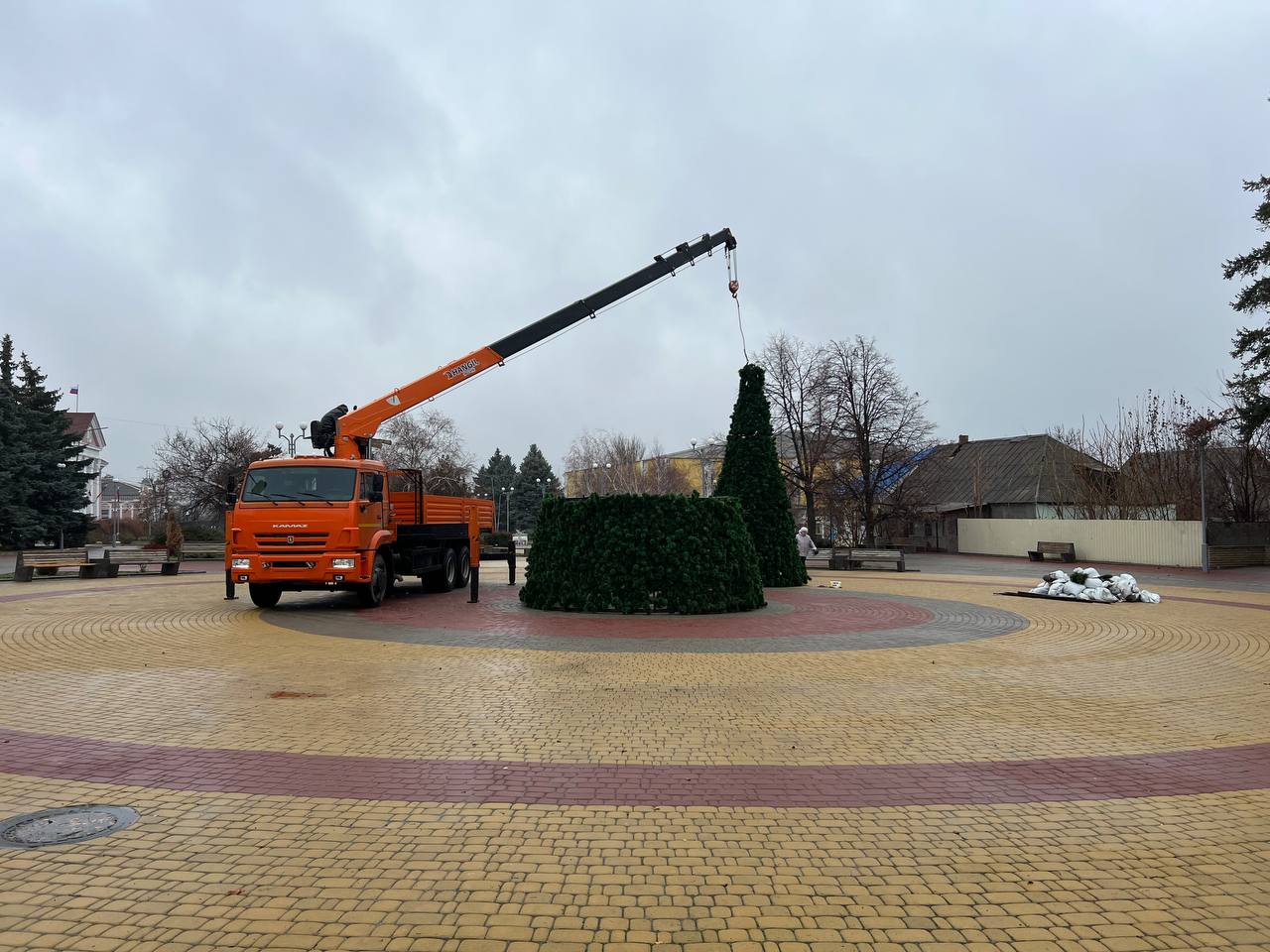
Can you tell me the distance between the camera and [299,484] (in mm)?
14141

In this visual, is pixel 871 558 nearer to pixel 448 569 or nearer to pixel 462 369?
pixel 448 569

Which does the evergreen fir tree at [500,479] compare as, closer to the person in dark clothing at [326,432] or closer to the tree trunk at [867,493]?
the tree trunk at [867,493]

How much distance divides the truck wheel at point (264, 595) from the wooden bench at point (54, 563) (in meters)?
11.5

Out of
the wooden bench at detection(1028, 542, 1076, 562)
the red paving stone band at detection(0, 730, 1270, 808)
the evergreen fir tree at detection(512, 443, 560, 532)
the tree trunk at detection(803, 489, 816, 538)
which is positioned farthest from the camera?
the evergreen fir tree at detection(512, 443, 560, 532)

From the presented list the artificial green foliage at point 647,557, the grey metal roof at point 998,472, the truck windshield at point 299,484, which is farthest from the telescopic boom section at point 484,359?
the grey metal roof at point 998,472

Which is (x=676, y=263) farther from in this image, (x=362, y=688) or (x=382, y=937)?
(x=382, y=937)

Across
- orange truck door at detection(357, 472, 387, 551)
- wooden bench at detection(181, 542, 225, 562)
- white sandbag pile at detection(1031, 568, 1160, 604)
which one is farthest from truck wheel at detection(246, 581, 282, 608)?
wooden bench at detection(181, 542, 225, 562)

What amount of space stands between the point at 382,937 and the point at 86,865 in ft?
5.92

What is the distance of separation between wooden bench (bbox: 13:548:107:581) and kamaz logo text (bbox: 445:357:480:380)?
1376 cm

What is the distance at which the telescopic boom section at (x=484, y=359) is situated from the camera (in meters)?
16.9

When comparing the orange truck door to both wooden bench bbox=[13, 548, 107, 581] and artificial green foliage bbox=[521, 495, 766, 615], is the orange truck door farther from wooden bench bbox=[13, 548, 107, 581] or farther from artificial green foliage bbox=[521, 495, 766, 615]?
wooden bench bbox=[13, 548, 107, 581]

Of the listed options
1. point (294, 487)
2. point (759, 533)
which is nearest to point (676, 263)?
point (759, 533)

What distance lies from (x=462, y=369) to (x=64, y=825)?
556 inches

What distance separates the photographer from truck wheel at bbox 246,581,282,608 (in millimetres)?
14887
